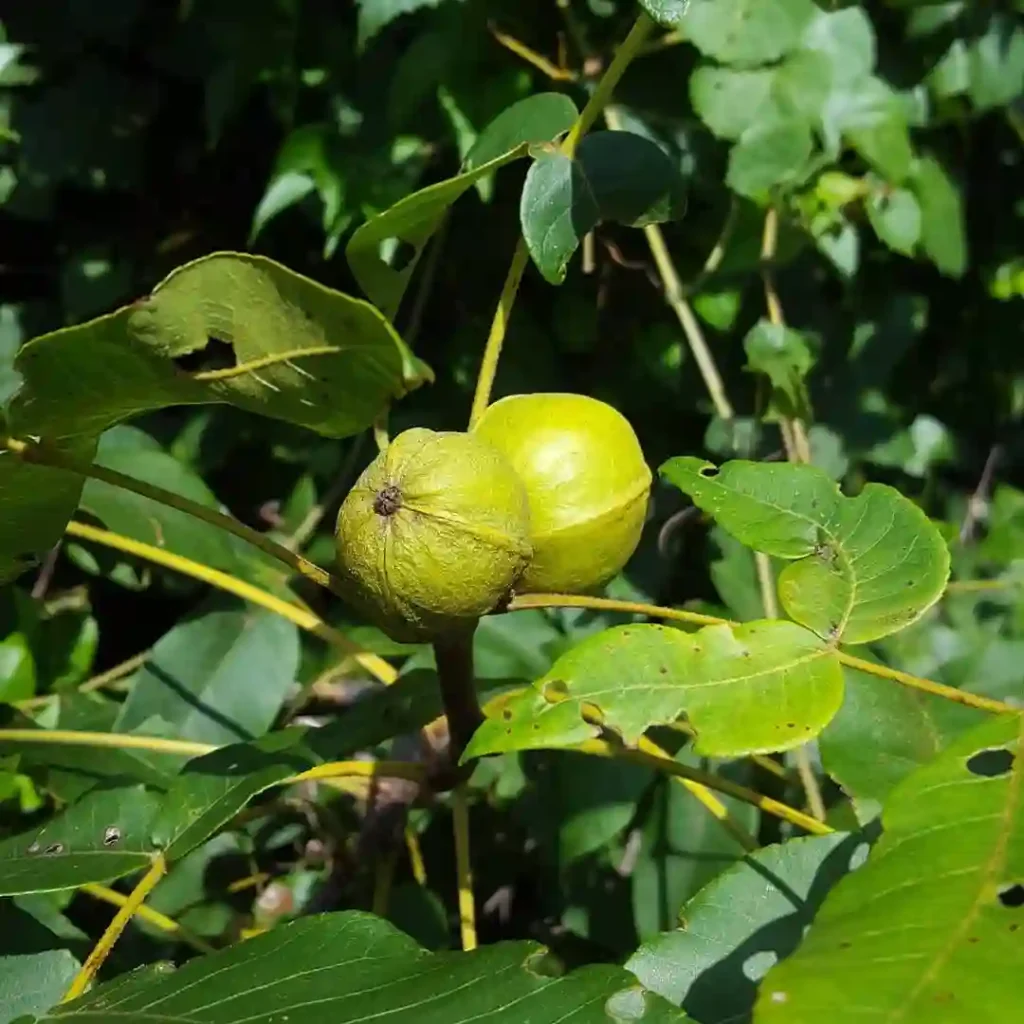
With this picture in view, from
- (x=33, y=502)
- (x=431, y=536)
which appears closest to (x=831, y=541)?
(x=431, y=536)

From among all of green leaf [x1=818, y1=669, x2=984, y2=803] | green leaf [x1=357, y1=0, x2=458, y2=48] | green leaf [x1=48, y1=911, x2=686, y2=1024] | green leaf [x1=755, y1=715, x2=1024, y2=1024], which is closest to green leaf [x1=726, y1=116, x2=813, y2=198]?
green leaf [x1=357, y1=0, x2=458, y2=48]

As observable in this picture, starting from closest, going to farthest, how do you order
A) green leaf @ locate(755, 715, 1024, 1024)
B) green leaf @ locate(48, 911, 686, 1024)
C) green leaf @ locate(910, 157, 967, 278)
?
green leaf @ locate(755, 715, 1024, 1024) < green leaf @ locate(48, 911, 686, 1024) < green leaf @ locate(910, 157, 967, 278)

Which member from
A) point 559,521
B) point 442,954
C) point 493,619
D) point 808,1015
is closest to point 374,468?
point 559,521

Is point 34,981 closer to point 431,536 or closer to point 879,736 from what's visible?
point 431,536

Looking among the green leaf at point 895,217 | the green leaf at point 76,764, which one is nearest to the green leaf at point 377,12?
the green leaf at point 895,217

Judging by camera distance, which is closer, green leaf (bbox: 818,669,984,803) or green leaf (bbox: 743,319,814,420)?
green leaf (bbox: 818,669,984,803)

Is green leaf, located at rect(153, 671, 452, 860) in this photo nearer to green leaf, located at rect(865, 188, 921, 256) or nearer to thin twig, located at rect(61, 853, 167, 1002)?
thin twig, located at rect(61, 853, 167, 1002)
